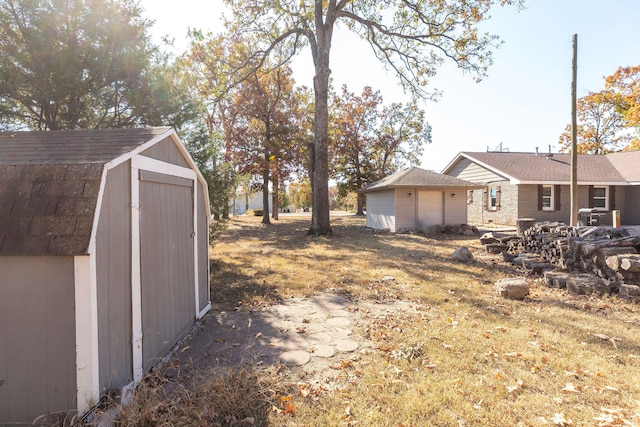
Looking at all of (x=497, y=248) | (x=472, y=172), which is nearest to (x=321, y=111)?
(x=497, y=248)

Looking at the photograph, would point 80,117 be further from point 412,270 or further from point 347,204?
point 347,204

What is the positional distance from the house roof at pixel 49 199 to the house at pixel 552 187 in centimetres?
1840

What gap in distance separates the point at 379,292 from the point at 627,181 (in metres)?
20.4

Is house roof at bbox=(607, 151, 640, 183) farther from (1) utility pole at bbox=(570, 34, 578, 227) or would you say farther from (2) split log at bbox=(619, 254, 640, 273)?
(2) split log at bbox=(619, 254, 640, 273)

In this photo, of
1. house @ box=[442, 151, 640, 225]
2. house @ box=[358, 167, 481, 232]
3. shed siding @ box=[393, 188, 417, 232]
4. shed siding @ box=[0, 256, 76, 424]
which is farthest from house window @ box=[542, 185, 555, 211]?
shed siding @ box=[0, 256, 76, 424]

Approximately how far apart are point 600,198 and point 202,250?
22.9 meters

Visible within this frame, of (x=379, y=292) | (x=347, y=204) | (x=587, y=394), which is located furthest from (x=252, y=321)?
(x=347, y=204)

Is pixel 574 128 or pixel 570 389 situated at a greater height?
pixel 574 128

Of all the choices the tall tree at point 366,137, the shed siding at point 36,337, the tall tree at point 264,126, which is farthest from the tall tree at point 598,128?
the shed siding at point 36,337

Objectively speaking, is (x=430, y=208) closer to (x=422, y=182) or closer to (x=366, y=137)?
(x=422, y=182)

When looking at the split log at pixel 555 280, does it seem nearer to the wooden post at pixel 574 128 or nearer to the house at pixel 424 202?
the wooden post at pixel 574 128

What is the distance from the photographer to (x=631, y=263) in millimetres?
5633

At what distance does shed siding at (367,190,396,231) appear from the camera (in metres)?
17.2

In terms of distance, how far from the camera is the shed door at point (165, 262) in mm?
3260
